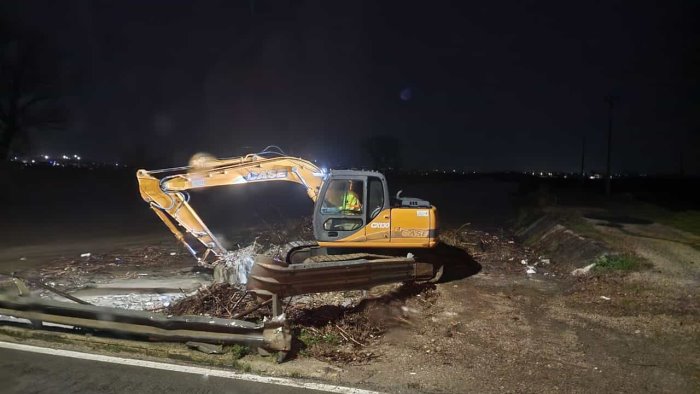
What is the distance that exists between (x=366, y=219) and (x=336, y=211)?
60cm

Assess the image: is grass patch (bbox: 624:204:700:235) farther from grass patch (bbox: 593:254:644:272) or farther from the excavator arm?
the excavator arm

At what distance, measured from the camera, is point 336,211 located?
9.57 m

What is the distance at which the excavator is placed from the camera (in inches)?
370

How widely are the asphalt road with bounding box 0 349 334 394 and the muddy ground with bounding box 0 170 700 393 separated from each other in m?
0.51

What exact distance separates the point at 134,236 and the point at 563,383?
17153 mm

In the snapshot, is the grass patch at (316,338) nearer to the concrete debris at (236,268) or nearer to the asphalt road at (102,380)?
the asphalt road at (102,380)

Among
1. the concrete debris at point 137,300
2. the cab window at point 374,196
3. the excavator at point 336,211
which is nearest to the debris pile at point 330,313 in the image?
the excavator at point 336,211

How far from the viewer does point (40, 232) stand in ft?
64.7

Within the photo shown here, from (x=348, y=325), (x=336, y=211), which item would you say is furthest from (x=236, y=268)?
(x=348, y=325)

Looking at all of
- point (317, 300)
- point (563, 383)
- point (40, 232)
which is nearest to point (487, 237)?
point (317, 300)

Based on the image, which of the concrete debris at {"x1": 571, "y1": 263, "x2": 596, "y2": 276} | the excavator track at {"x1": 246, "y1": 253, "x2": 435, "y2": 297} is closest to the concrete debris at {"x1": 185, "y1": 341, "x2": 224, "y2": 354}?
the excavator track at {"x1": 246, "y1": 253, "x2": 435, "y2": 297}

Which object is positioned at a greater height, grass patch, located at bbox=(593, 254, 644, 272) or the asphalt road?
grass patch, located at bbox=(593, 254, 644, 272)

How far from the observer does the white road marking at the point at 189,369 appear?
488cm

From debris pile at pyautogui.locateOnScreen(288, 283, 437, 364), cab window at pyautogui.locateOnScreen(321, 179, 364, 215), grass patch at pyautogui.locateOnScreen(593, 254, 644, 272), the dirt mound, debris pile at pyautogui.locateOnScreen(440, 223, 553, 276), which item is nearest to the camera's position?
debris pile at pyautogui.locateOnScreen(288, 283, 437, 364)
